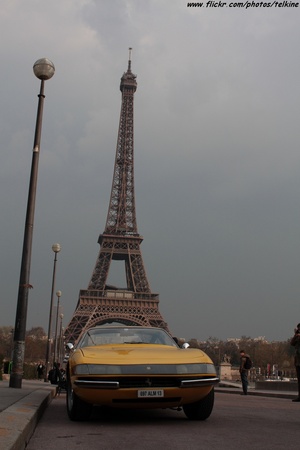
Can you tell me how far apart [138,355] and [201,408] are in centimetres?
105

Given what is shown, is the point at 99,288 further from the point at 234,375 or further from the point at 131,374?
the point at 131,374

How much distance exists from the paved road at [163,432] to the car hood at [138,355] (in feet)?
2.24

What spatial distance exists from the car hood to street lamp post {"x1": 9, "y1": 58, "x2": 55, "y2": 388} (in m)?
4.66

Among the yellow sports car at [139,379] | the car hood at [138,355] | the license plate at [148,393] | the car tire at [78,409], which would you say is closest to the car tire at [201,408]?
the yellow sports car at [139,379]

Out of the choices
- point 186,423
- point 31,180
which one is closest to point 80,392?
point 186,423

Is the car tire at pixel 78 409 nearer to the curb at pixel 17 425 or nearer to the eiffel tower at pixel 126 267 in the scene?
the curb at pixel 17 425

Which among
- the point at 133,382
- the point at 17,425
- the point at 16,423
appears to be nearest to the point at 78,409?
the point at 133,382

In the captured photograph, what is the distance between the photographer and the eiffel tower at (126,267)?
71.6 metres

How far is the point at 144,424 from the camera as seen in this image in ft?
20.5

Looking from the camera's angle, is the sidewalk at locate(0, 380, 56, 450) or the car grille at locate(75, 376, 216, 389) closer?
the sidewalk at locate(0, 380, 56, 450)

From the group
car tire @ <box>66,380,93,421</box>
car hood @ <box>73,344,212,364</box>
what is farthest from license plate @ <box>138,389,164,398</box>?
car tire @ <box>66,380,93,421</box>

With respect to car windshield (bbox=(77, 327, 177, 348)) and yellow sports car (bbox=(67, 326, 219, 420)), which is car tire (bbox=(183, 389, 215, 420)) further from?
car windshield (bbox=(77, 327, 177, 348))

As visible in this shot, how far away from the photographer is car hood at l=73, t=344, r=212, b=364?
6.11m

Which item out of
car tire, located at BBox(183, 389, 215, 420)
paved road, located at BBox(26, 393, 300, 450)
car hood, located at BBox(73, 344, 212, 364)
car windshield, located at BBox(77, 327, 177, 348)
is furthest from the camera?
car windshield, located at BBox(77, 327, 177, 348)
